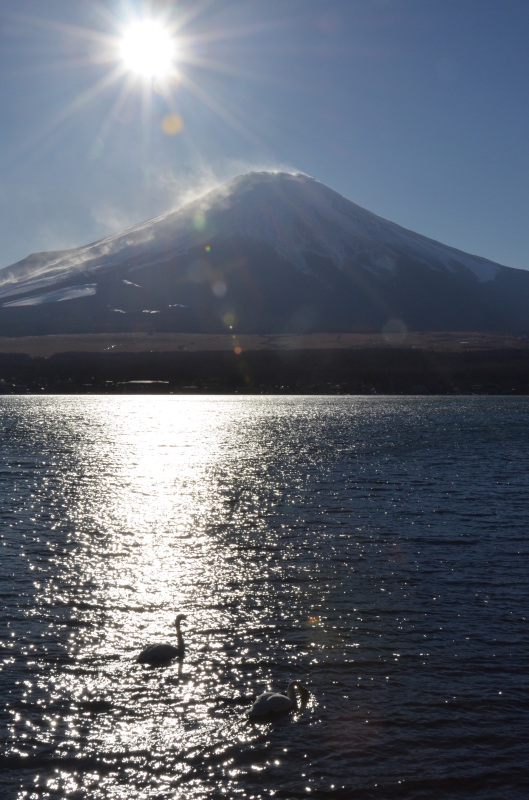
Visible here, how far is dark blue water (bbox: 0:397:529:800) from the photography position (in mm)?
14094

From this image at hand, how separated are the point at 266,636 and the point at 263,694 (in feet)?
14.1

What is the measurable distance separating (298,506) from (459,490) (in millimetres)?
10547

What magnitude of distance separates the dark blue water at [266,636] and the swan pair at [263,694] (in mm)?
276

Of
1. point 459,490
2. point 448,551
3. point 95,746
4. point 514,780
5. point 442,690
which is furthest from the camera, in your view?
point 459,490

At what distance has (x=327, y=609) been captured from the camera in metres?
22.5

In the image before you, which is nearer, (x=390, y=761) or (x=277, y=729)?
(x=390, y=761)

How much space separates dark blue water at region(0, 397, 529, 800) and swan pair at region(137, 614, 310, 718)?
0.28 meters

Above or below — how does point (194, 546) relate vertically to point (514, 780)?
above

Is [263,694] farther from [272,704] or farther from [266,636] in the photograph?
[266,636]

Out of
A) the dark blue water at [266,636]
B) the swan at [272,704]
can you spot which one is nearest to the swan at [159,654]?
the dark blue water at [266,636]

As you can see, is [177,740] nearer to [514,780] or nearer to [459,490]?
[514,780]

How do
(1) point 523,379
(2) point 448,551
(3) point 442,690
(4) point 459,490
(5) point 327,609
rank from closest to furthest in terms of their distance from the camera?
(3) point 442,690 → (5) point 327,609 → (2) point 448,551 → (4) point 459,490 → (1) point 523,379

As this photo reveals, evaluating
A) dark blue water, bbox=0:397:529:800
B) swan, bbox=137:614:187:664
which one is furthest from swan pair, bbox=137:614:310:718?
dark blue water, bbox=0:397:529:800

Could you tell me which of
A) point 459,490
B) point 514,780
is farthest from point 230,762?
point 459,490
